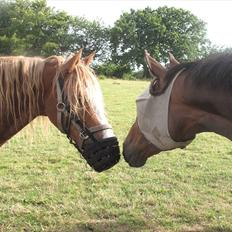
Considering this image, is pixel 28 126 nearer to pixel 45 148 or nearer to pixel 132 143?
pixel 132 143

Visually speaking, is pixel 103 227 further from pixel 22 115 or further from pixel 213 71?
pixel 213 71

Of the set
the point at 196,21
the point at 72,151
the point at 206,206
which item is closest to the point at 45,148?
the point at 72,151

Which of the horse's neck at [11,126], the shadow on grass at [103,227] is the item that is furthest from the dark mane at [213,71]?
the shadow on grass at [103,227]

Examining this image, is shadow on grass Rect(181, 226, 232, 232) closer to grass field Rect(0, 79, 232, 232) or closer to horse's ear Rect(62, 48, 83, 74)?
grass field Rect(0, 79, 232, 232)

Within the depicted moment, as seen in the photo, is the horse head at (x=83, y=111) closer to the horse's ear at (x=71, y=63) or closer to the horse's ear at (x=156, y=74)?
the horse's ear at (x=71, y=63)

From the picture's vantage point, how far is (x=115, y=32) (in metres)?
67.6

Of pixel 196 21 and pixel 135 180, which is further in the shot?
pixel 196 21

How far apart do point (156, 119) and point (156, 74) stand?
0.31 m

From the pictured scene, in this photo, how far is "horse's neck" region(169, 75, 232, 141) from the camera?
251 cm

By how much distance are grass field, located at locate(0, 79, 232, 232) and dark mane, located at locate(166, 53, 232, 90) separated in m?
1.93

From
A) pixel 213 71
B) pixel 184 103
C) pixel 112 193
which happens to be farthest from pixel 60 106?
pixel 112 193

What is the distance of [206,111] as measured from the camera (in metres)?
2.63

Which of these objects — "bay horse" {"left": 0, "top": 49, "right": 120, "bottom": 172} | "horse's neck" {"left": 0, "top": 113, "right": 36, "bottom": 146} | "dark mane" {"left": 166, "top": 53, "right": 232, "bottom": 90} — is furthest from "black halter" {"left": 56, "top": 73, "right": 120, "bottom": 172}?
"dark mane" {"left": 166, "top": 53, "right": 232, "bottom": 90}

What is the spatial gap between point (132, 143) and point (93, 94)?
1.85 feet
